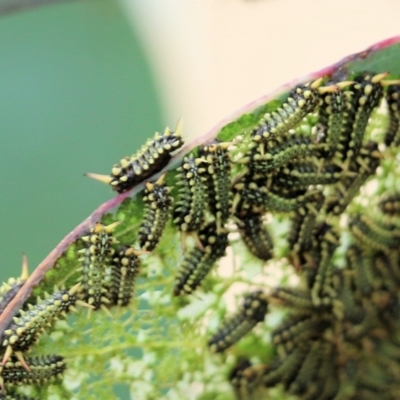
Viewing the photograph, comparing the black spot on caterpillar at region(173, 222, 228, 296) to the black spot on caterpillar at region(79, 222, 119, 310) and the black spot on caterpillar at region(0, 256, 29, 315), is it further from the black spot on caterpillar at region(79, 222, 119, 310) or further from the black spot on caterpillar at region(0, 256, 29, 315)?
the black spot on caterpillar at region(0, 256, 29, 315)

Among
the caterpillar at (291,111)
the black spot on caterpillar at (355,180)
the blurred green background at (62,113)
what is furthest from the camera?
the blurred green background at (62,113)

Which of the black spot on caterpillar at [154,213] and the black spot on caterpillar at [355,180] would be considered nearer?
the black spot on caterpillar at [154,213]

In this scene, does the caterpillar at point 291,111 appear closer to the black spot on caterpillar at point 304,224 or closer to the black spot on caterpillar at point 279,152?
the black spot on caterpillar at point 279,152

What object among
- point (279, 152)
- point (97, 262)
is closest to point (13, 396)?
point (97, 262)

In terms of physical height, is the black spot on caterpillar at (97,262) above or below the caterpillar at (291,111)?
below

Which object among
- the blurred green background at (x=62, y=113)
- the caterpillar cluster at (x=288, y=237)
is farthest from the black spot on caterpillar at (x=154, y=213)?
the blurred green background at (x=62, y=113)

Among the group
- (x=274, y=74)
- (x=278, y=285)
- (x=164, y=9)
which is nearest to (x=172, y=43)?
(x=164, y=9)

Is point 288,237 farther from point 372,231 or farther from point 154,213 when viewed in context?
point 154,213
